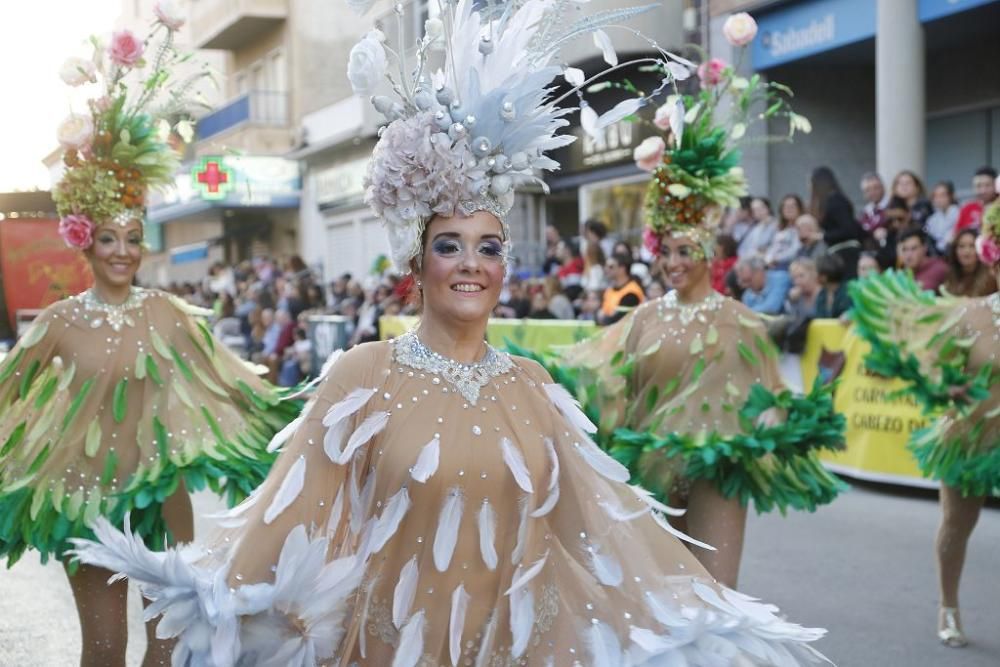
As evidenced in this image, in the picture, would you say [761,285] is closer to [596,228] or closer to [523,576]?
[596,228]

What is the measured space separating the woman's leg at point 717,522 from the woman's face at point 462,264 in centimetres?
239

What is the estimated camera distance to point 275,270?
2156 cm

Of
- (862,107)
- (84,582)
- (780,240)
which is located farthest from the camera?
(862,107)

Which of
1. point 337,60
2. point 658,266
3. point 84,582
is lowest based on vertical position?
point 84,582

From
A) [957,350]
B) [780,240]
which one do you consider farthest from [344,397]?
[780,240]

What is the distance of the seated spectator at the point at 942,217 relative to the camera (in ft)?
31.6

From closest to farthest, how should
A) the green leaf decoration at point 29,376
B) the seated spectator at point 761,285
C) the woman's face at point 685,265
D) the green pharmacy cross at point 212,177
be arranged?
the green leaf decoration at point 29,376
the woman's face at point 685,265
the seated spectator at point 761,285
the green pharmacy cross at point 212,177

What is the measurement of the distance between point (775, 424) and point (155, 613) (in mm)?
3189

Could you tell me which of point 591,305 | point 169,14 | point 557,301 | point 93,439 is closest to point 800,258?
point 591,305

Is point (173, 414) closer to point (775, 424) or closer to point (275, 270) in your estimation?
point (775, 424)

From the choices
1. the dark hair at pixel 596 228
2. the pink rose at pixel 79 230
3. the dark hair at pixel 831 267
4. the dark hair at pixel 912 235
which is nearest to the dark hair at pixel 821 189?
the dark hair at pixel 831 267

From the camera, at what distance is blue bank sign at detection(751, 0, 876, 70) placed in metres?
13.6

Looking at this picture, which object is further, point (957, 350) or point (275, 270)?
point (275, 270)

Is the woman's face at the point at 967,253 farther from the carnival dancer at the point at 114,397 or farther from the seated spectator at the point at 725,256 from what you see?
the carnival dancer at the point at 114,397
